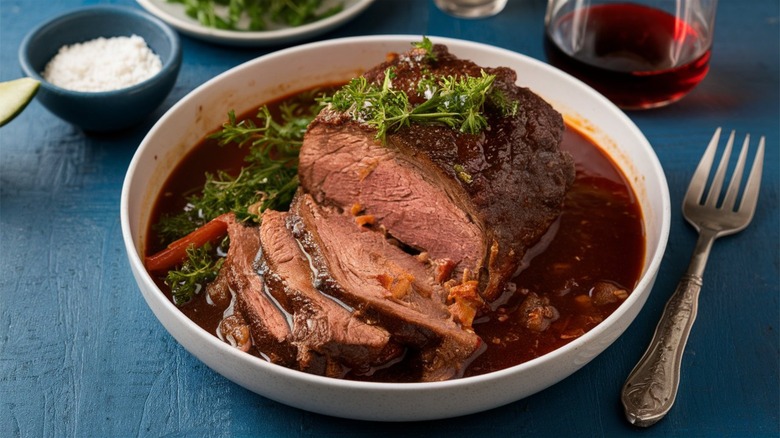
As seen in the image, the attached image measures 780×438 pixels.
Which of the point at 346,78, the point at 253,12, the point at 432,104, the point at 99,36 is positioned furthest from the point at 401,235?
the point at 99,36

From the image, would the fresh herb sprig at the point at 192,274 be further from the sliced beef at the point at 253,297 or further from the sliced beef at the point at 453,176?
the sliced beef at the point at 453,176

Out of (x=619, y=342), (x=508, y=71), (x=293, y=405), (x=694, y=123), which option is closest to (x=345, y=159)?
(x=508, y=71)

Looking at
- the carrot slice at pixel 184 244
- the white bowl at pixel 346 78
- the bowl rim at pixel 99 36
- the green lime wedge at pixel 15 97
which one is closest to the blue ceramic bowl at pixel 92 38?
the bowl rim at pixel 99 36

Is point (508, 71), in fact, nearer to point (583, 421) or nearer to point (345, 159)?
point (345, 159)

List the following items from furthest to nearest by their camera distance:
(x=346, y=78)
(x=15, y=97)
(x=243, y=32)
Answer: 1. (x=243, y=32)
2. (x=346, y=78)
3. (x=15, y=97)

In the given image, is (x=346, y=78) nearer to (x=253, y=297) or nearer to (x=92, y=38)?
(x=92, y=38)

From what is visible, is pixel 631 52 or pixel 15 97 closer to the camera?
pixel 15 97
